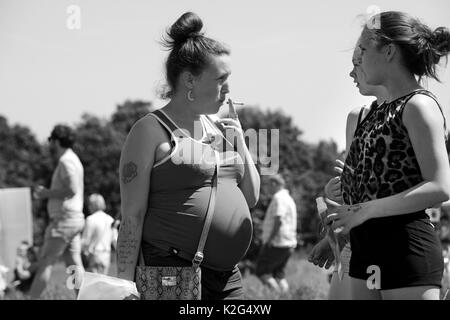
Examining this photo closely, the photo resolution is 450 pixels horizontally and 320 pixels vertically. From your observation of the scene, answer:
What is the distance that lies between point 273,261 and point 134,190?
7.68 metres

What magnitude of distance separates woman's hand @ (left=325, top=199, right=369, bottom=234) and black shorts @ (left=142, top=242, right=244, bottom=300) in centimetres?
65

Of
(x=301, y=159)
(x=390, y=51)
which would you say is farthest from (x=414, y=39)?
(x=301, y=159)

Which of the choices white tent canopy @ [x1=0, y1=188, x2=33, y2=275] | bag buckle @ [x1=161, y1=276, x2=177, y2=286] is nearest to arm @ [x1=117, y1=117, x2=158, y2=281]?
bag buckle @ [x1=161, y1=276, x2=177, y2=286]

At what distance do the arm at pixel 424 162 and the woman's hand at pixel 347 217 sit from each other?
0.16ft

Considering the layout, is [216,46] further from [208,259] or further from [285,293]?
[285,293]

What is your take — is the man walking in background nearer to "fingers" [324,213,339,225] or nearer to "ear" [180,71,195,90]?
"ear" [180,71,195,90]

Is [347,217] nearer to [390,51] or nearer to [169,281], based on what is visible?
[390,51]

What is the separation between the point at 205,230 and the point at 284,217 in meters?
7.46

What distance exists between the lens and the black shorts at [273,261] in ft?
35.6

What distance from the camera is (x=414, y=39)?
3.02 metres

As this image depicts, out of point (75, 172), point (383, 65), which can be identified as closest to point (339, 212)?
point (383, 65)

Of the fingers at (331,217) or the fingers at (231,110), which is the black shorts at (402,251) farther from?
the fingers at (231,110)

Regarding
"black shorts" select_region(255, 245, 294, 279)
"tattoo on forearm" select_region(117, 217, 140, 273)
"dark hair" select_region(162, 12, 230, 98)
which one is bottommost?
"black shorts" select_region(255, 245, 294, 279)

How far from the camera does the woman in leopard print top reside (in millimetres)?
2852
